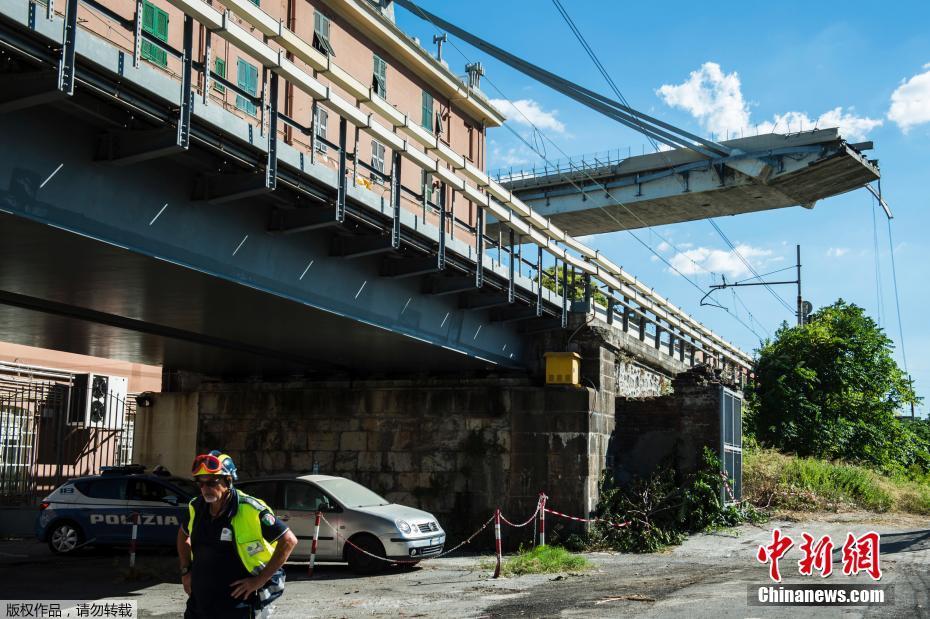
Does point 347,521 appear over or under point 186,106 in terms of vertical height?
under

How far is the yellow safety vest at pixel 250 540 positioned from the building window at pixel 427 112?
2936 cm

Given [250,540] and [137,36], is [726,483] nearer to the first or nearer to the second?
[137,36]

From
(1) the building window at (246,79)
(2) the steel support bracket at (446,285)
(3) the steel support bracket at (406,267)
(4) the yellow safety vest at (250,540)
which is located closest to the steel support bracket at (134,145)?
(4) the yellow safety vest at (250,540)

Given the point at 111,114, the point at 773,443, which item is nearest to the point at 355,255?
the point at 111,114

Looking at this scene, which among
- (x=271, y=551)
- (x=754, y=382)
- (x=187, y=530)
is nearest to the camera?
(x=271, y=551)

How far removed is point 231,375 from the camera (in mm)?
22922

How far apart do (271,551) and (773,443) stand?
28.9 metres

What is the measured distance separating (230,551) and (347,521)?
9.99 meters

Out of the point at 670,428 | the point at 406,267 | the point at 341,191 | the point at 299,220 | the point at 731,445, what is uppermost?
the point at 341,191

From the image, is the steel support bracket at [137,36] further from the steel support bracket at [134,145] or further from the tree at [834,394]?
the tree at [834,394]

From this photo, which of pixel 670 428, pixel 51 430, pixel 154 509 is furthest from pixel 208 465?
pixel 51 430

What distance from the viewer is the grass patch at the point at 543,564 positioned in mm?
14633

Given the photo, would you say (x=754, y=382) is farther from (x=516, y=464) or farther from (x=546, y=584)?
(x=546, y=584)

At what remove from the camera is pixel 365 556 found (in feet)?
48.8
